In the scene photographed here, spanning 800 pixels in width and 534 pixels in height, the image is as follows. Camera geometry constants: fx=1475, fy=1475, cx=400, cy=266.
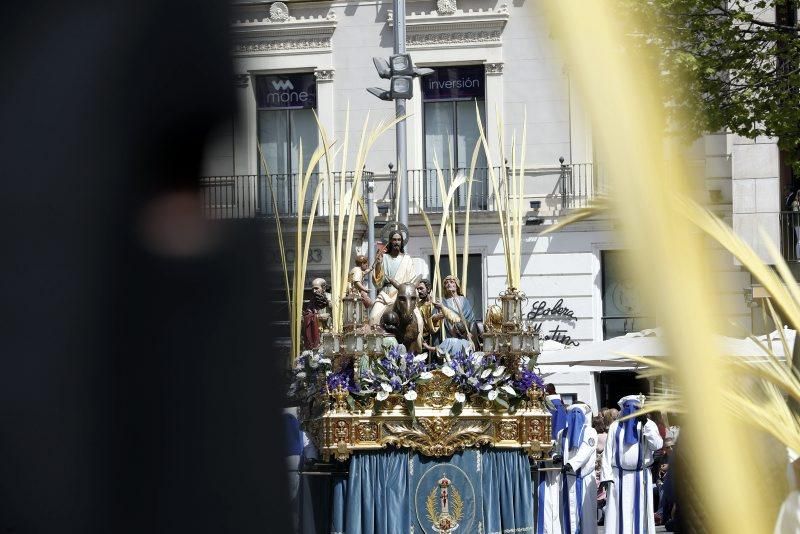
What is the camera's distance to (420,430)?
12.1 meters

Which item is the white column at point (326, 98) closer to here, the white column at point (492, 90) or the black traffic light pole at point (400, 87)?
the white column at point (492, 90)

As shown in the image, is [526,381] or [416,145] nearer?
[526,381]

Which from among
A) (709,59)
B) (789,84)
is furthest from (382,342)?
(789,84)

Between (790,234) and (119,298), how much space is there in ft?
→ 80.5

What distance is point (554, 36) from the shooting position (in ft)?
4.09

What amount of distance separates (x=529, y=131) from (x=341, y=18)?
173 inches

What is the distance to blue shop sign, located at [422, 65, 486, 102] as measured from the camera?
27984mm

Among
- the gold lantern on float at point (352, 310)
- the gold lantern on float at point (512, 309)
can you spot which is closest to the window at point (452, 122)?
the gold lantern on float at point (512, 309)

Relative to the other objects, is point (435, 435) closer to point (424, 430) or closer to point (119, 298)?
point (424, 430)

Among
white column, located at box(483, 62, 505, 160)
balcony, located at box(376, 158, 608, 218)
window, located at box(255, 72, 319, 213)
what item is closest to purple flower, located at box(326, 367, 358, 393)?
balcony, located at box(376, 158, 608, 218)

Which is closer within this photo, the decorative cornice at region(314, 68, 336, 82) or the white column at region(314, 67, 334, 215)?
the white column at region(314, 67, 334, 215)

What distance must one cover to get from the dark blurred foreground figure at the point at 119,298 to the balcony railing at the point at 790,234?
2387 cm

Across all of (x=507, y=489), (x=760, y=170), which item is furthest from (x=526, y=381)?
(x=760, y=170)

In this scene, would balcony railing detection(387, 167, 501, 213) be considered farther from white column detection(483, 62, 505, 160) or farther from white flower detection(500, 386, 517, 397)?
white flower detection(500, 386, 517, 397)
